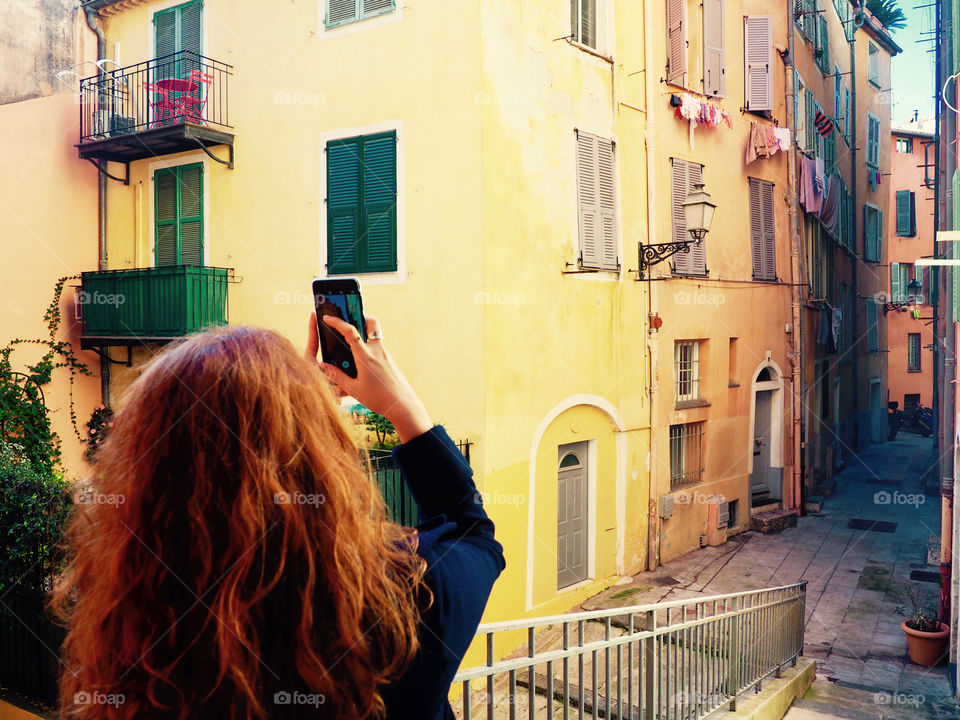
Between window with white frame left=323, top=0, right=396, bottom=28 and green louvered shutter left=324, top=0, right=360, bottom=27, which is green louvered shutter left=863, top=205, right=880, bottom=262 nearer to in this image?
window with white frame left=323, top=0, right=396, bottom=28

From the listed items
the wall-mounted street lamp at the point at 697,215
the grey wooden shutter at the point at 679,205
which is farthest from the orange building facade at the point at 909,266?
the wall-mounted street lamp at the point at 697,215

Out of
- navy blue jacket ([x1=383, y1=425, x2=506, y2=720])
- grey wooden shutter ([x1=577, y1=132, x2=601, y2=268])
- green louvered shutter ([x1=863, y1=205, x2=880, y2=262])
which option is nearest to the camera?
navy blue jacket ([x1=383, y1=425, x2=506, y2=720])

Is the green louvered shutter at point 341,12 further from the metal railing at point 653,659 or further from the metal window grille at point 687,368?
the metal railing at point 653,659

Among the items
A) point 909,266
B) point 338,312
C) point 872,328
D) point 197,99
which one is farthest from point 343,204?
point 909,266

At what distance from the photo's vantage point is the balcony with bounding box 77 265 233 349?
10.5m

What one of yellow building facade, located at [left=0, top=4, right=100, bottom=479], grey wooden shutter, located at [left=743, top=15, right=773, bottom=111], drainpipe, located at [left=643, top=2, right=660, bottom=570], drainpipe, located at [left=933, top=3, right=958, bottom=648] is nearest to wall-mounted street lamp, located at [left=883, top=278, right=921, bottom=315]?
grey wooden shutter, located at [left=743, top=15, right=773, bottom=111]

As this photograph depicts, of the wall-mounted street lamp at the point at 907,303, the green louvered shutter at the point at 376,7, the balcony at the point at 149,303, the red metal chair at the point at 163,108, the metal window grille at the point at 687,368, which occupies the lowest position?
the metal window grille at the point at 687,368

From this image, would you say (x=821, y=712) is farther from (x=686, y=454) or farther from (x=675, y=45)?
(x=675, y=45)

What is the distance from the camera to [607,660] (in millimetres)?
3811

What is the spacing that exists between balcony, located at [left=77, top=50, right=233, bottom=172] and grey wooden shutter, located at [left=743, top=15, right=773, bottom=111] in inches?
363

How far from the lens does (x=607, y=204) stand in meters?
10.9

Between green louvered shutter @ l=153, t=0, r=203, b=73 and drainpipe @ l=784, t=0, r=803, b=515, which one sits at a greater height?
green louvered shutter @ l=153, t=0, r=203, b=73

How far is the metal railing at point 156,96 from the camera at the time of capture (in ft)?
35.2

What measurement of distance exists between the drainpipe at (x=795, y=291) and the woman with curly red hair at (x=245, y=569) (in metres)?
15.6
